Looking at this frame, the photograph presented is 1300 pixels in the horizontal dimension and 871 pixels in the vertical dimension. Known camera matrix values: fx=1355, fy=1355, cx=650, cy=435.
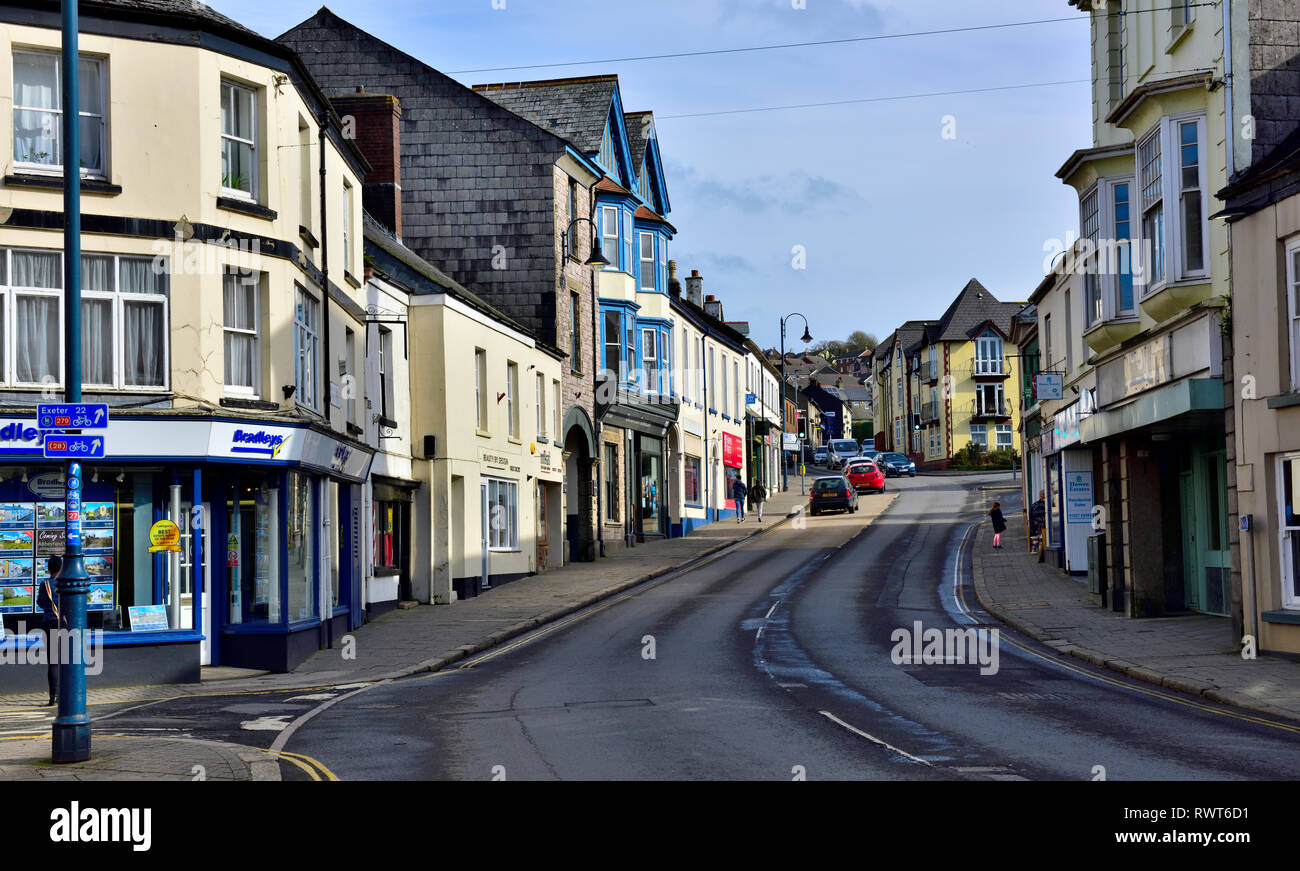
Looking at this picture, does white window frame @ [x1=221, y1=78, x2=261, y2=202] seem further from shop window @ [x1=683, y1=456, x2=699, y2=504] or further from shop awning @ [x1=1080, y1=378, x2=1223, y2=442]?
shop window @ [x1=683, y1=456, x2=699, y2=504]

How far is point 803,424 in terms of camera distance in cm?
11512

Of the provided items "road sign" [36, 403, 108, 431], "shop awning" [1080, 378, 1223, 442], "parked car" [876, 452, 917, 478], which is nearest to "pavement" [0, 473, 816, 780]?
"road sign" [36, 403, 108, 431]

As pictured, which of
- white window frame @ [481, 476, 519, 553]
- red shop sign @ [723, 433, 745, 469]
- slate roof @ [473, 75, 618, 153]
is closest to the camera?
white window frame @ [481, 476, 519, 553]

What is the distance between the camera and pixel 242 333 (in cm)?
2098

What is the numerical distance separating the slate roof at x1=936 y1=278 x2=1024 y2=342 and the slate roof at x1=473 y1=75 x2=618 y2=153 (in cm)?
5808

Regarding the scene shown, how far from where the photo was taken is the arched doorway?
1641 inches

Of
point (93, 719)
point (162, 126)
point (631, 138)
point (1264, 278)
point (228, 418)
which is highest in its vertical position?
point (631, 138)

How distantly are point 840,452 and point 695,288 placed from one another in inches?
1322

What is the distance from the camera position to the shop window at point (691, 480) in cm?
5455

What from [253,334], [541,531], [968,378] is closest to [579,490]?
[541,531]

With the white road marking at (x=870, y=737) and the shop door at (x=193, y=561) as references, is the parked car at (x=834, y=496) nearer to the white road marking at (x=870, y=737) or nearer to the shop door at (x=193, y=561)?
the shop door at (x=193, y=561)
